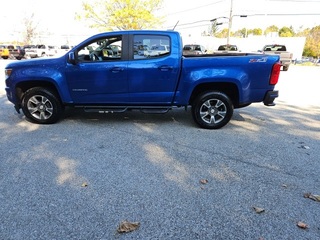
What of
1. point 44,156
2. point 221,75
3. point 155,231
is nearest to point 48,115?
point 44,156

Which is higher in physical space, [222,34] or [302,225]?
[222,34]

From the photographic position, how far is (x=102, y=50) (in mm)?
5441

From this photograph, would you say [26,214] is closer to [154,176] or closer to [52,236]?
[52,236]

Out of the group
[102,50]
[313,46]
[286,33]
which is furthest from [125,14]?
[286,33]

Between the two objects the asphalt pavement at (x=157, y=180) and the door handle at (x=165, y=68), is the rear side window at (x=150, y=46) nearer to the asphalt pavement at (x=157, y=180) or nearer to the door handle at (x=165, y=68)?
the door handle at (x=165, y=68)

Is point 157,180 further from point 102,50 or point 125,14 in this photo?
point 125,14

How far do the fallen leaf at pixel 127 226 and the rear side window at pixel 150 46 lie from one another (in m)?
3.44

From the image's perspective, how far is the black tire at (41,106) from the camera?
5.47 meters

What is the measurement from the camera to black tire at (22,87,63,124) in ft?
17.9

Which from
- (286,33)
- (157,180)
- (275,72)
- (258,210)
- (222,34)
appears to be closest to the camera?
(258,210)

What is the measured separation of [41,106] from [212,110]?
354 cm

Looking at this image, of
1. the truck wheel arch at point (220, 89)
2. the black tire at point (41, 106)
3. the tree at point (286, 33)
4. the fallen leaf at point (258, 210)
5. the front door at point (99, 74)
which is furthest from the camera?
the tree at point (286, 33)

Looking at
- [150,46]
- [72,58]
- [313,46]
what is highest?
[150,46]

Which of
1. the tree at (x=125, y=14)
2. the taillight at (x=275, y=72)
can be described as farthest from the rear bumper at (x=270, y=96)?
the tree at (x=125, y=14)
